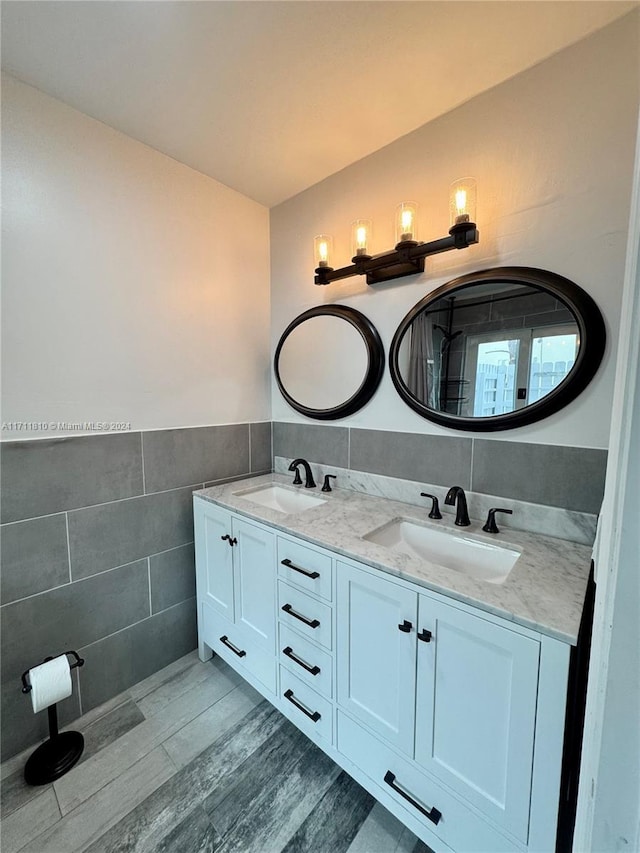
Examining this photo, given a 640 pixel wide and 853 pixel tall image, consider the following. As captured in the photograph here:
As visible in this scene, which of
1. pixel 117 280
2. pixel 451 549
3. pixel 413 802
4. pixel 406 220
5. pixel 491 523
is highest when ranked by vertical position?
pixel 406 220

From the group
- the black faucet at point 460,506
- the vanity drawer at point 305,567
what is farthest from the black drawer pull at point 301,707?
the black faucet at point 460,506

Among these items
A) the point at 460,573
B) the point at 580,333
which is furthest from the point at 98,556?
the point at 580,333

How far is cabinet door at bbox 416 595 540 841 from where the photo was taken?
804 millimetres

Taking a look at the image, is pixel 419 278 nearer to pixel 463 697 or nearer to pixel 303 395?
pixel 303 395

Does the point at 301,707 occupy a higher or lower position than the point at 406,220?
lower

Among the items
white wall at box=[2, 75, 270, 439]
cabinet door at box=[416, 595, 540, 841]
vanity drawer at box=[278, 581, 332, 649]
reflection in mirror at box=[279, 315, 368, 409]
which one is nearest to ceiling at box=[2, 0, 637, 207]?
white wall at box=[2, 75, 270, 439]

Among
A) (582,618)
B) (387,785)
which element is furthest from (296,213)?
(387,785)

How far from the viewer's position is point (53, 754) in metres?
1.29

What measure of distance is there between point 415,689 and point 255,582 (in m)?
0.73

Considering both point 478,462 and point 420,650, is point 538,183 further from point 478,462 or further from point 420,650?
point 420,650

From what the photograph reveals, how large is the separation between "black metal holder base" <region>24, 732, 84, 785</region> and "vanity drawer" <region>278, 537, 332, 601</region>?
3.44 ft

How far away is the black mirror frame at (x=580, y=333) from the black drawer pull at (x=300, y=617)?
3.02 feet

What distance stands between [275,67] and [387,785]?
95.4 inches

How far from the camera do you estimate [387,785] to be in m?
1.07
